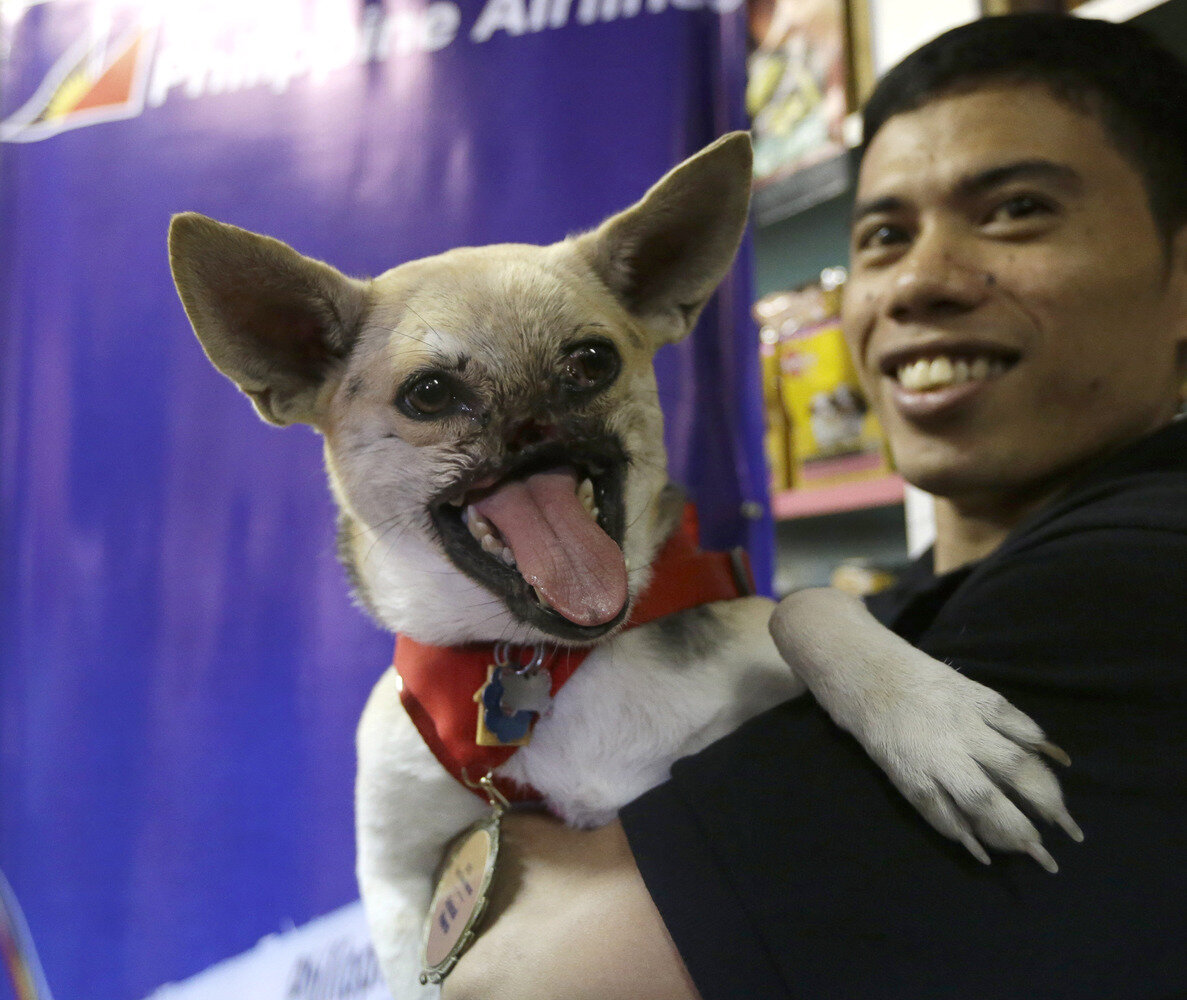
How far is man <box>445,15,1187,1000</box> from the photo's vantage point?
25.2 inches

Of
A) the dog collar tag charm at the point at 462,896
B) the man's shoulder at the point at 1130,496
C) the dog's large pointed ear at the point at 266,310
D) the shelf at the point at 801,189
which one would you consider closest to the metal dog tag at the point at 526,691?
the dog collar tag charm at the point at 462,896

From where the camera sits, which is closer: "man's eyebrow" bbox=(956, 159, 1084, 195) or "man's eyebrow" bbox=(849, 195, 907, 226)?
"man's eyebrow" bbox=(956, 159, 1084, 195)

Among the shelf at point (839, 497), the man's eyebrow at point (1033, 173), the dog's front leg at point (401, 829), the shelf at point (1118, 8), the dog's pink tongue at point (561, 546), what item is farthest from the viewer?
the shelf at point (839, 497)

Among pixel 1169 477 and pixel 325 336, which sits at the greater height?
pixel 325 336

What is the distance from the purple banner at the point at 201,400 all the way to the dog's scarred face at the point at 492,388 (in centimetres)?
28

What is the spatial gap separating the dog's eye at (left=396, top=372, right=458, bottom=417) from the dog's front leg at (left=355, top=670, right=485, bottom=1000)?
1.29 feet

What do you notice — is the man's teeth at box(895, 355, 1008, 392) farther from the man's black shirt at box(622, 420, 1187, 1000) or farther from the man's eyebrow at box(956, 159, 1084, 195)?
the man's black shirt at box(622, 420, 1187, 1000)

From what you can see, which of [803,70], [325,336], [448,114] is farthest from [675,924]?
[803,70]

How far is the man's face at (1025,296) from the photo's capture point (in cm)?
116

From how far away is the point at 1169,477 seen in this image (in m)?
0.94

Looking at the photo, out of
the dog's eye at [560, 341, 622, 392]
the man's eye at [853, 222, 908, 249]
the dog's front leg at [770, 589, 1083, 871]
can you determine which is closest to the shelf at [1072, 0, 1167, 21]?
the man's eye at [853, 222, 908, 249]

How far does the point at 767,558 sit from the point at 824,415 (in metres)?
0.70

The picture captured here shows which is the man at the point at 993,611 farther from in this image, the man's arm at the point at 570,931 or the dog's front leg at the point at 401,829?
the dog's front leg at the point at 401,829

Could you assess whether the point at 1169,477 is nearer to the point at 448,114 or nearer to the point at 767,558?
the point at 767,558
